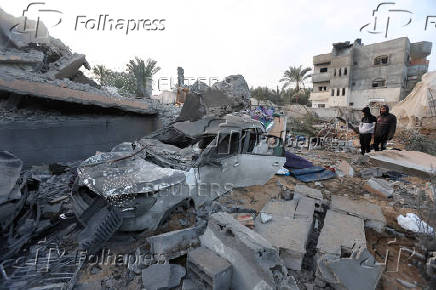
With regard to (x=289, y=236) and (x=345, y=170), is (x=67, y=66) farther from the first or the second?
(x=345, y=170)

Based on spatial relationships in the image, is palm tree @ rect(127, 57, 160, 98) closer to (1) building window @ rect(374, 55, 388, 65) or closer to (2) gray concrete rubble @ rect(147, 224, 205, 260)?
(2) gray concrete rubble @ rect(147, 224, 205, 260)

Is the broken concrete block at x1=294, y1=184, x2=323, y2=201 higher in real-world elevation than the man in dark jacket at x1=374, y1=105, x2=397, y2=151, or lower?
lower

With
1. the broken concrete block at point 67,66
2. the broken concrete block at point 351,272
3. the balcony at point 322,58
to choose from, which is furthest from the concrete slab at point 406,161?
the balcony at point 322,58

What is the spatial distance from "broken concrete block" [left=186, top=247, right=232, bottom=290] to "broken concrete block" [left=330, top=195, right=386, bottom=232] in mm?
2533

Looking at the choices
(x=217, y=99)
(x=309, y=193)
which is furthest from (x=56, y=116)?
(x=309, y=193)

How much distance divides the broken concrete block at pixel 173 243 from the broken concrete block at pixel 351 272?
149 cm

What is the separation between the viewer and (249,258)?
2.14m

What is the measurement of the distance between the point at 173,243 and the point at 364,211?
10.3ft

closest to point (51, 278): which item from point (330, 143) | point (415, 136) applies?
point (330, 143)

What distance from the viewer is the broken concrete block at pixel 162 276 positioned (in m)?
2.20

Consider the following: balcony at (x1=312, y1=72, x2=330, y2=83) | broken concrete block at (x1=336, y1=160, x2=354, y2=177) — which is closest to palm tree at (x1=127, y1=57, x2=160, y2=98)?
broken concrete block at (x1=336, y1=160, x2=354, y2=177)

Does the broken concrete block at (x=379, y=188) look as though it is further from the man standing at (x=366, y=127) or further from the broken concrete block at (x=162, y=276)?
the broken concrete block at (x=162, y=276)

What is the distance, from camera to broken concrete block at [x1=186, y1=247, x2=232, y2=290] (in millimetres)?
2053

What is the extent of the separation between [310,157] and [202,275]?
7.03 meters
